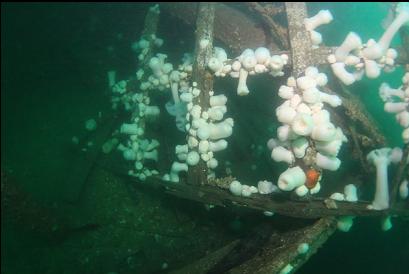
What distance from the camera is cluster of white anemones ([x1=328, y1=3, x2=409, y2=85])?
312cm

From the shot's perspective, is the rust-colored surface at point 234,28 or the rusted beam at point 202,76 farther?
the rust-colored surface at point 234,28

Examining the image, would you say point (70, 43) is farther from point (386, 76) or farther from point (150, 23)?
point (386, 76)

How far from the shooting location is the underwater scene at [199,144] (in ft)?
10.1

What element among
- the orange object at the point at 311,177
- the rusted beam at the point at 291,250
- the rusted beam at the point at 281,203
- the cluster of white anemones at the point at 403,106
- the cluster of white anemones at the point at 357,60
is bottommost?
the rusted beam at the point at 291,250

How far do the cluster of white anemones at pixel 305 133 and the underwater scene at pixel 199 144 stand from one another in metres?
0.01

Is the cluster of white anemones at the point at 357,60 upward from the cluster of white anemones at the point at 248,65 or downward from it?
upward

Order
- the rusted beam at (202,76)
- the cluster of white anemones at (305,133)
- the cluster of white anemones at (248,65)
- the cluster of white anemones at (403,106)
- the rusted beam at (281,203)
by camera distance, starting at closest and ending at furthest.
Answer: the cluster of white anemones at (305,133)
the rusted beam at (281,203)
the cluster of white anemones at (248,65)
the cluster of white anemones at (403,106)
the rusted beam at (202,76)

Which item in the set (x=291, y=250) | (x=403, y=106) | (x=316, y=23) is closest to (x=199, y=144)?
(x=291, y=250)

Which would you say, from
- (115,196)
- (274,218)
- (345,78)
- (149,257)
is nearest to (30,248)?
(115,196)

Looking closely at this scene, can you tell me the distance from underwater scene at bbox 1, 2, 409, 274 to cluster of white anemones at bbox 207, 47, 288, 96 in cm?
2

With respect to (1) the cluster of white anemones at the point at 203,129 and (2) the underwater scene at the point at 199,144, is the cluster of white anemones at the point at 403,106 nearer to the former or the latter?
(2) the underwater scene at the point at 199,144

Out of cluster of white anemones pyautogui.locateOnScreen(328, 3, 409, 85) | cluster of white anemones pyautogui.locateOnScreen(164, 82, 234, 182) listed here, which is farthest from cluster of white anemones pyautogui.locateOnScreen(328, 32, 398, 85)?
cluster of white anemones pyautogui.locateOnScreen(164, 82, 234, 182)

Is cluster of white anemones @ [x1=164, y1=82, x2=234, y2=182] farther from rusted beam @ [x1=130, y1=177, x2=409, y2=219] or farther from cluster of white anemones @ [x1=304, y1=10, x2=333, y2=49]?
cluster of white anemones @ [x1=304, y1=10, x2=333, y2=49]

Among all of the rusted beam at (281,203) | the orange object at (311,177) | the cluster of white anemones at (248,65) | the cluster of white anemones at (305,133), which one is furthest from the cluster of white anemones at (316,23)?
the rusted beam at (281,203)
